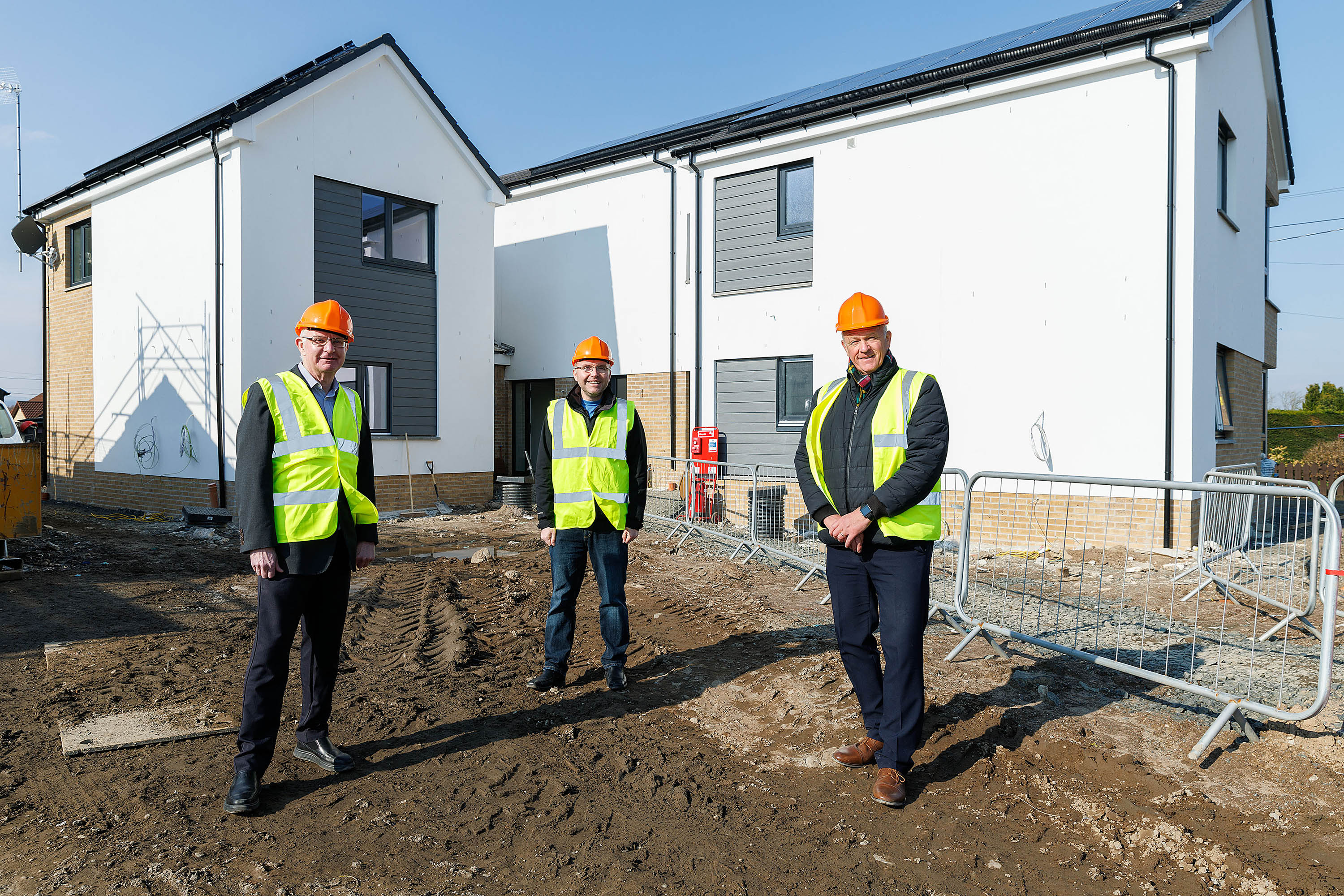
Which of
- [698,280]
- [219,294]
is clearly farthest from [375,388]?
[698,280]

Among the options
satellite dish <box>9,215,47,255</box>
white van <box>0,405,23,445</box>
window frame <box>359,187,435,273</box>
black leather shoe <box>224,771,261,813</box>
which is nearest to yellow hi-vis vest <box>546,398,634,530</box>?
black leather shoe <box>224,771,261,813</box>

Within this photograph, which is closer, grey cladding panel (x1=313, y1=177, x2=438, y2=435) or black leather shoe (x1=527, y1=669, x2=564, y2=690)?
black leather shoe (x1=527, y1=669, x2=564, y2=690)

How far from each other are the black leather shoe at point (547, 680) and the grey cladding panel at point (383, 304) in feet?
32.2

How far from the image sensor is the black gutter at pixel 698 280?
575 inches

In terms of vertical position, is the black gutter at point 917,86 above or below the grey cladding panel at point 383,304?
above

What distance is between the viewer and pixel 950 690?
503 centimetres

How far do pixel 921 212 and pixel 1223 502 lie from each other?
6.16 metres

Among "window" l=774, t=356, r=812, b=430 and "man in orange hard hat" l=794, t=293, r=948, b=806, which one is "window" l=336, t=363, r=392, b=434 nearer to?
"window" l=774, t=356, r=812, b=430

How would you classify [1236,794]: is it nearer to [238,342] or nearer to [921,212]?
[921,212]

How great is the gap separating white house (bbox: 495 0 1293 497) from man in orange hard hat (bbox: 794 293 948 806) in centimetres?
793

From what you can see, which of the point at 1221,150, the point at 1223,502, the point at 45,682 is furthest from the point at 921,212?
the point at 45,682

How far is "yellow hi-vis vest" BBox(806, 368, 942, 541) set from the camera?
3.68 metres

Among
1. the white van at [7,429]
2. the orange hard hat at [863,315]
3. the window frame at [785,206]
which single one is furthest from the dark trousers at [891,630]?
the window frame at [785,206]

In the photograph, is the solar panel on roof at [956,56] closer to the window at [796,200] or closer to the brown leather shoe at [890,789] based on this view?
the window at [796,200]
